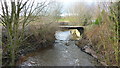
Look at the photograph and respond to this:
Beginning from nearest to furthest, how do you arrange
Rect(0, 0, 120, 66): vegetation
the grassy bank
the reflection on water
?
Rect(0, 0, 120, 66): vegetation < the grassy bank < the reflection on water

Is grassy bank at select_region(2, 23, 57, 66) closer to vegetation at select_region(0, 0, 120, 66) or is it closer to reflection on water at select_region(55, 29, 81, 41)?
vegetation at select_region(0, 0, 120, 66)

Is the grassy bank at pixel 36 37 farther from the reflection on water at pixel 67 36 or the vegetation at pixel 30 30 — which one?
the reflection on water at pixel 67 36

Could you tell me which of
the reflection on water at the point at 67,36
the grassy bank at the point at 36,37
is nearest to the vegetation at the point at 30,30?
the grassy bank at the point at 36,37

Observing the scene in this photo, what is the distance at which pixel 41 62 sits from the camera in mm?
6863

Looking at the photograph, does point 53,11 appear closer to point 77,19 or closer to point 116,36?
point 77,19

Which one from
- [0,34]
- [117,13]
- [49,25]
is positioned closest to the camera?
[117,13]

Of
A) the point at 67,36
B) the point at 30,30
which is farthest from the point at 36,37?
the point at 67,36

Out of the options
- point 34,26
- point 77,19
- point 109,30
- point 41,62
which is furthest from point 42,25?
point 77,19

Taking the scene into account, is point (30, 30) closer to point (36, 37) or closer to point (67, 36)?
point (36, 37)

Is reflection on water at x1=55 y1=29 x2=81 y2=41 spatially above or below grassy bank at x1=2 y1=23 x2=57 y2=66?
below

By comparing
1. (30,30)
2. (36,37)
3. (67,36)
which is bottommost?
(67,36)

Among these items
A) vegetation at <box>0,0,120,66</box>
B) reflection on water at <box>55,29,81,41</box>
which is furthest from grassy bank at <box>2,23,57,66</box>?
reflection on water at <box>55,29,81,41</box>

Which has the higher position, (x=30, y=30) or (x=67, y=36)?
(x=30, y=30)

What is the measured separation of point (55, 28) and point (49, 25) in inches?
55.9
